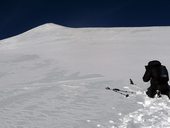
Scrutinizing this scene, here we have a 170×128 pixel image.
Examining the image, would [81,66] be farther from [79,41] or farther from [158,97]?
[79,41]

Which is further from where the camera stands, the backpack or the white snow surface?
the backpack

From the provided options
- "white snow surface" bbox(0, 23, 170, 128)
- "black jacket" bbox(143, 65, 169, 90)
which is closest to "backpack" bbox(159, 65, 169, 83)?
"black jacket" bbox(143, 65, 169, 90)

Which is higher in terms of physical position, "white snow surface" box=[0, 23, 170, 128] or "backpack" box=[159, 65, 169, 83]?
"backpack" box=[159, 65, 169, 83]

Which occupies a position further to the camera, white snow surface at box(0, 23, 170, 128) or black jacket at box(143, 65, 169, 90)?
black jacket at box(143, 65, 169, 90)

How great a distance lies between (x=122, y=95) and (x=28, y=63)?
17.6 ft

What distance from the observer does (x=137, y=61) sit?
12547mm

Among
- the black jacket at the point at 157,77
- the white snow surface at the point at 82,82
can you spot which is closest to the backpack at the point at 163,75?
the black jacket at the point at 157,77

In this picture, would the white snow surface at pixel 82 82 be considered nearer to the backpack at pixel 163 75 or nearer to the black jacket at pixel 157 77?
the black jacket at pixel 157 77

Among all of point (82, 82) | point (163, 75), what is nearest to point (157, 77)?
point (163, 75)

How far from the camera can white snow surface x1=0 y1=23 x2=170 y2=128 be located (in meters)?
7.20

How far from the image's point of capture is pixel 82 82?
394 inches

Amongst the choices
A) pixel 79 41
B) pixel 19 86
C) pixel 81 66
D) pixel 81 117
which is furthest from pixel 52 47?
pixel 81 117

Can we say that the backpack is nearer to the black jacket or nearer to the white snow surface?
the black jacket

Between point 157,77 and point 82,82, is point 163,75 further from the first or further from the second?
point 82,82
